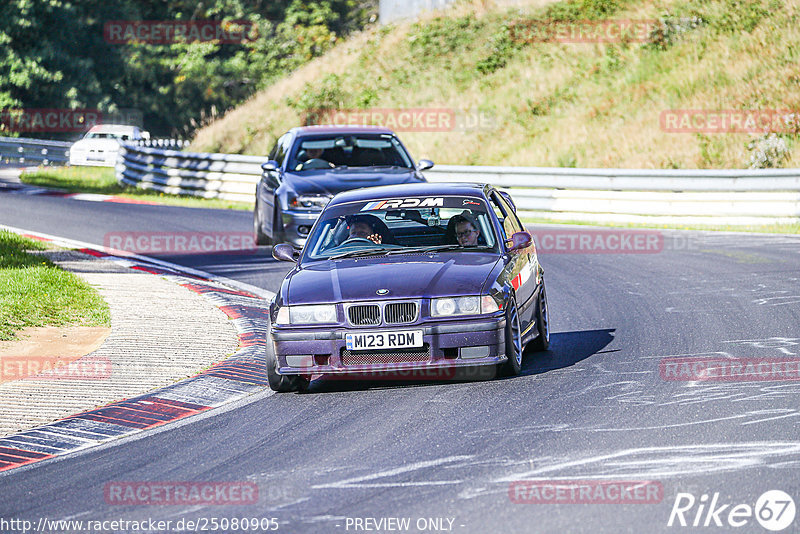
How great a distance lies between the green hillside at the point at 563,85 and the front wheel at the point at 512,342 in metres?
17.4

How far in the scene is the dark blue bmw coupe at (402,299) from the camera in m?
8.85

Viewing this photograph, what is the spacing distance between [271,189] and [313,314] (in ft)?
31.3

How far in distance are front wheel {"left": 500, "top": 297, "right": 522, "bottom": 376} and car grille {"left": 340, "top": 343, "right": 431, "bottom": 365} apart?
63 centimetres

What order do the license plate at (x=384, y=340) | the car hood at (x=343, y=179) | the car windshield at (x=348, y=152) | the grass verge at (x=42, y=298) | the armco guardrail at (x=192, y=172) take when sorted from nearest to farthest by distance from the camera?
1. the license plate at (x=384, y=340)
2. the grass verge at (x=42, y=298)
3. the car hood at (x=343, y=179)
4. the car windshield at (x=348, y=152)
5. the armco guardrail at (x=192, y=172)

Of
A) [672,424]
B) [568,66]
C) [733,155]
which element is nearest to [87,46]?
[568,66]

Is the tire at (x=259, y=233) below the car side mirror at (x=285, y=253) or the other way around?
below

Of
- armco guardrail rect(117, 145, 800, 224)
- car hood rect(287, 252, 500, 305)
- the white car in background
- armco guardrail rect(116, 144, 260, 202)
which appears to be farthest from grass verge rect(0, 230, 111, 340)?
the white car in background

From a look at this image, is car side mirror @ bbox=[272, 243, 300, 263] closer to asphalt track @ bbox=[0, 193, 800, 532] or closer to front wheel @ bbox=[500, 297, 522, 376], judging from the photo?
asphalt track @ bbox=[0, 193, 800, 532]

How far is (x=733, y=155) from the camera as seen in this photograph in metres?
26.6

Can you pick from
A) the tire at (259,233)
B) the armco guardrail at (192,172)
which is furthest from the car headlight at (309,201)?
the armco guardrail at (192,172)

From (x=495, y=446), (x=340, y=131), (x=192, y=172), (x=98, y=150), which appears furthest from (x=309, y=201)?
(x=98, y=150)

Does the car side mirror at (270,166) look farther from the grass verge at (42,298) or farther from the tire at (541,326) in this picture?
the tire at (541,326)

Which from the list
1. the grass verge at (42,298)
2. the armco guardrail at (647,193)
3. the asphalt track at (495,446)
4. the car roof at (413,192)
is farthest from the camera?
the armco guardrail at (647,193)

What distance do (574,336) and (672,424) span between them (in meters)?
3.85
